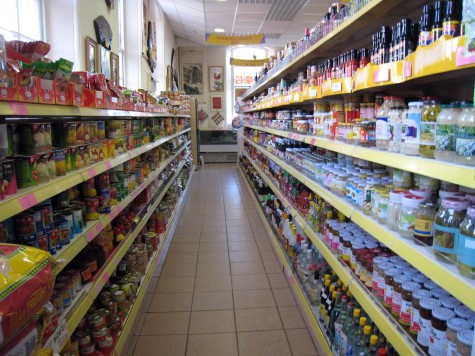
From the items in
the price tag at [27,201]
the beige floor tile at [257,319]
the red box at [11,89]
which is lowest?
the beige floor tile at [257,319]

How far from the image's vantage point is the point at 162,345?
2648 millimetres

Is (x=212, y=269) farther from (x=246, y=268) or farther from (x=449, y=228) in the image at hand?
(x=449, y=228)

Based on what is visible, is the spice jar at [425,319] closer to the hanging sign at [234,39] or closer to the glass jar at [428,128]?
the glass jar at [428,128]

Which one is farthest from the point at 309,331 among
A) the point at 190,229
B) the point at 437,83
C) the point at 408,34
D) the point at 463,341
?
the point at 190,229

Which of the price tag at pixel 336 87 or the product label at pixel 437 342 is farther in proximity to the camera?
the price tag at pixel 336 87

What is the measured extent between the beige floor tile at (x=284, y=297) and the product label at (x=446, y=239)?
2.08 meters

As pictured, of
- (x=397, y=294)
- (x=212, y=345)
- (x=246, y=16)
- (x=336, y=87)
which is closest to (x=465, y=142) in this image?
(x=397, y=294)

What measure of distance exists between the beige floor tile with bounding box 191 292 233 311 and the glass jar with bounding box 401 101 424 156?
7.07ft

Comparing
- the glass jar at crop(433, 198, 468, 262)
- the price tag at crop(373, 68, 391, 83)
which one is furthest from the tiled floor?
the price tag at crop(373, 68, 391, 83)

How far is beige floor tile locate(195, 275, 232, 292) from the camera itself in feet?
11.5

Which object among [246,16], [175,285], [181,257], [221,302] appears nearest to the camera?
[221,302]

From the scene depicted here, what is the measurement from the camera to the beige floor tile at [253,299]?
320 cm

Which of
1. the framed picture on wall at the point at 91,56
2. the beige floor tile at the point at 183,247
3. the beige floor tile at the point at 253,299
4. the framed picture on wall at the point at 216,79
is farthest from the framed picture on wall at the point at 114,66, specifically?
the framed picture on wall at the point at 216,79

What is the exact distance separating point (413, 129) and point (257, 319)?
2022 millimetres
